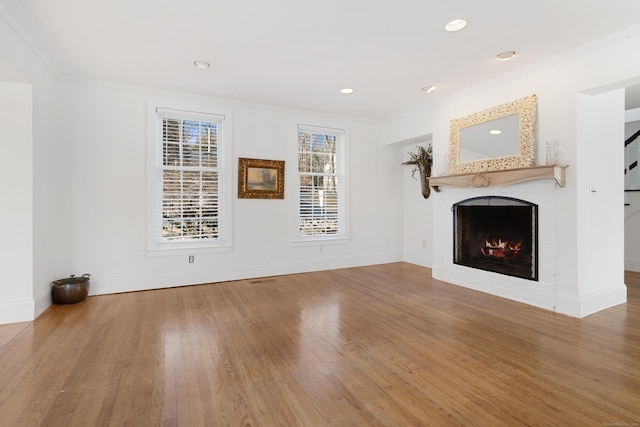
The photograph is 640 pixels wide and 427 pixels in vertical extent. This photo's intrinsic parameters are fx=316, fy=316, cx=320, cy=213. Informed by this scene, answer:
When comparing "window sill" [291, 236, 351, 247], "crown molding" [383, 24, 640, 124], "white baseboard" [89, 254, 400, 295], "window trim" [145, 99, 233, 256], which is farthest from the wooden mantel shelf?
"window trim" [145, 99, 233, 256]

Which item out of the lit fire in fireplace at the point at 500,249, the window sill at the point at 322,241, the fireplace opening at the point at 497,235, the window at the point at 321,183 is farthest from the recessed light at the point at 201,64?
the lit fire in fireplace at the point at 500,249

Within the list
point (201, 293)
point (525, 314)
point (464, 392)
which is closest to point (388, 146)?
point (525, 314)

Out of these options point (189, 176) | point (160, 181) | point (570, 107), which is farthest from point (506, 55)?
point (160, 181)

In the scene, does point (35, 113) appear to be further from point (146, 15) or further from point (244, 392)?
point (244, 392)

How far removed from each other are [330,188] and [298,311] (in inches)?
109

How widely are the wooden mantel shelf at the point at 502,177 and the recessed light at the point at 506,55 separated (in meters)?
1.20

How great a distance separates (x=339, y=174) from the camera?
18.8 feet

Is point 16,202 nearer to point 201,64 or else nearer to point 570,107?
point 201,64

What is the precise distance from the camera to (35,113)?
3.23 metres

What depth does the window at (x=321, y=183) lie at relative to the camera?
5430 millimetres

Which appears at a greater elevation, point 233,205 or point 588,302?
point 233,205

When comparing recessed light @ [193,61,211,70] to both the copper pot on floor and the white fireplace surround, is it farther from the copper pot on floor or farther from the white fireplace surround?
the white fireplace surround

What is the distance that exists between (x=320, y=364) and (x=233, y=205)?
10.2ft

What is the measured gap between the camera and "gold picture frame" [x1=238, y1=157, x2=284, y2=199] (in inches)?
191
